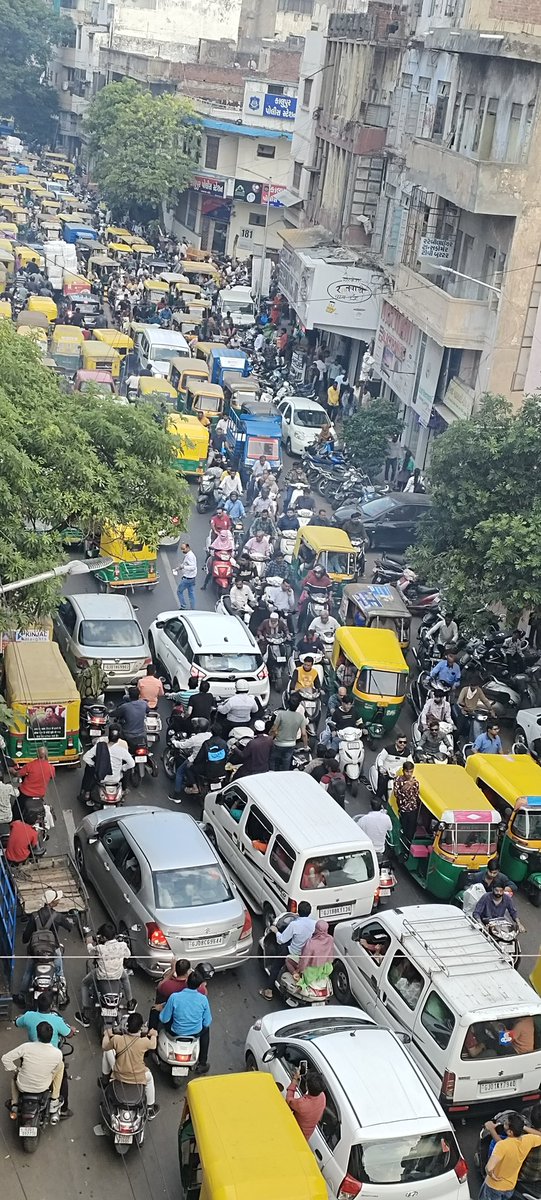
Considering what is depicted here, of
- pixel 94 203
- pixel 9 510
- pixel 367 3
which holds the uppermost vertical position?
pixel 367 3

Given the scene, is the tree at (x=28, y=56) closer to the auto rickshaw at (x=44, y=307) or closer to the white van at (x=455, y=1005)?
the auto rickshaw at (x=44, y=307)

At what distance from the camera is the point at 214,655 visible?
62.1 feet

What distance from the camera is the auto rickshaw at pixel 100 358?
3641 centimetres

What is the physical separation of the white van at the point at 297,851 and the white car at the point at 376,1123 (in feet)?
8.53

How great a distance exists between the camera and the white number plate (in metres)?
13.4

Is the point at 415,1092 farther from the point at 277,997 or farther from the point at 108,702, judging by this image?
the point at 108,702

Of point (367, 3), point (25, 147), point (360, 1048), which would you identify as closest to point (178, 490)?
point (360, 1048)

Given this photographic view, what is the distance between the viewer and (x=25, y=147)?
103188 mm

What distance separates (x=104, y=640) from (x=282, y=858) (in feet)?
21.1

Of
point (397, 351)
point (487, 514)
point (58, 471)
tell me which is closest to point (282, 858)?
point (58, 471)

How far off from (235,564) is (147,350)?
15720 millimetres

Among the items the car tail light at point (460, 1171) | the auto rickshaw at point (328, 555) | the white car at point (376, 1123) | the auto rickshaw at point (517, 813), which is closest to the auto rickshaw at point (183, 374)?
the auto rickshaw at point (328, 555)

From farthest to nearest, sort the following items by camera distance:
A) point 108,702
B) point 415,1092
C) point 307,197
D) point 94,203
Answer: point 94,203 < point 307,197 < point 108,702 < point 415,1092

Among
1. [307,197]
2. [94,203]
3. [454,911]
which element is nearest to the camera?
[454,911]
